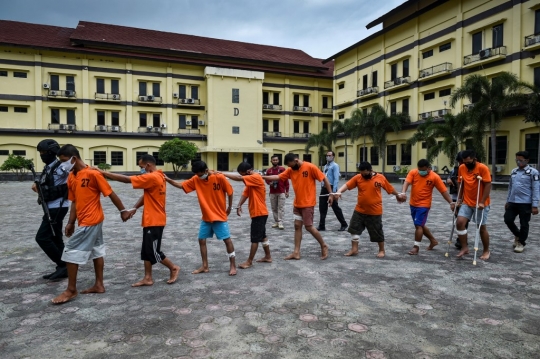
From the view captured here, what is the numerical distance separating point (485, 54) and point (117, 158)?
111 feet

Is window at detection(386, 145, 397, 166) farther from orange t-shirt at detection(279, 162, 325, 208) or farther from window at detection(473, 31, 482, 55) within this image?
orange t-shirt at detection(279, 162, 325, 208)

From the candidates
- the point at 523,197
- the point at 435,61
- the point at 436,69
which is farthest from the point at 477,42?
the point at 523,197

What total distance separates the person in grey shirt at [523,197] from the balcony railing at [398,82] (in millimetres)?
27597

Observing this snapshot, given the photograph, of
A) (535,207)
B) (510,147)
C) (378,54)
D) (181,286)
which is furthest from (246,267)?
(378,54)

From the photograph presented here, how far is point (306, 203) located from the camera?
609cm

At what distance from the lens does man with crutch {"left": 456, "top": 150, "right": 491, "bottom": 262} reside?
6.04m

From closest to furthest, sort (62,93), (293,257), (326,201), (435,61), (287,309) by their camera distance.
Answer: (287,309), (293,257), (326,201), (435,61), (62,93)

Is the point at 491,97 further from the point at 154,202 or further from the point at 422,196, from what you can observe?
the point at 154,202

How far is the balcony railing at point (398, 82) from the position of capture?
32.2 m

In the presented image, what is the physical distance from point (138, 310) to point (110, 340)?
0.68 metres

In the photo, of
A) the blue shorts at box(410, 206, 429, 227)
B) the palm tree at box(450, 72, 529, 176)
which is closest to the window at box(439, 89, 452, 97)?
the palm tree at box(450, 72, 529, 176)

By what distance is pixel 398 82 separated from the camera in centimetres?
3312

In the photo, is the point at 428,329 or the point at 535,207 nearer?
the point at 428,329

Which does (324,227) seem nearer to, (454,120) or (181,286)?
(181,286)
